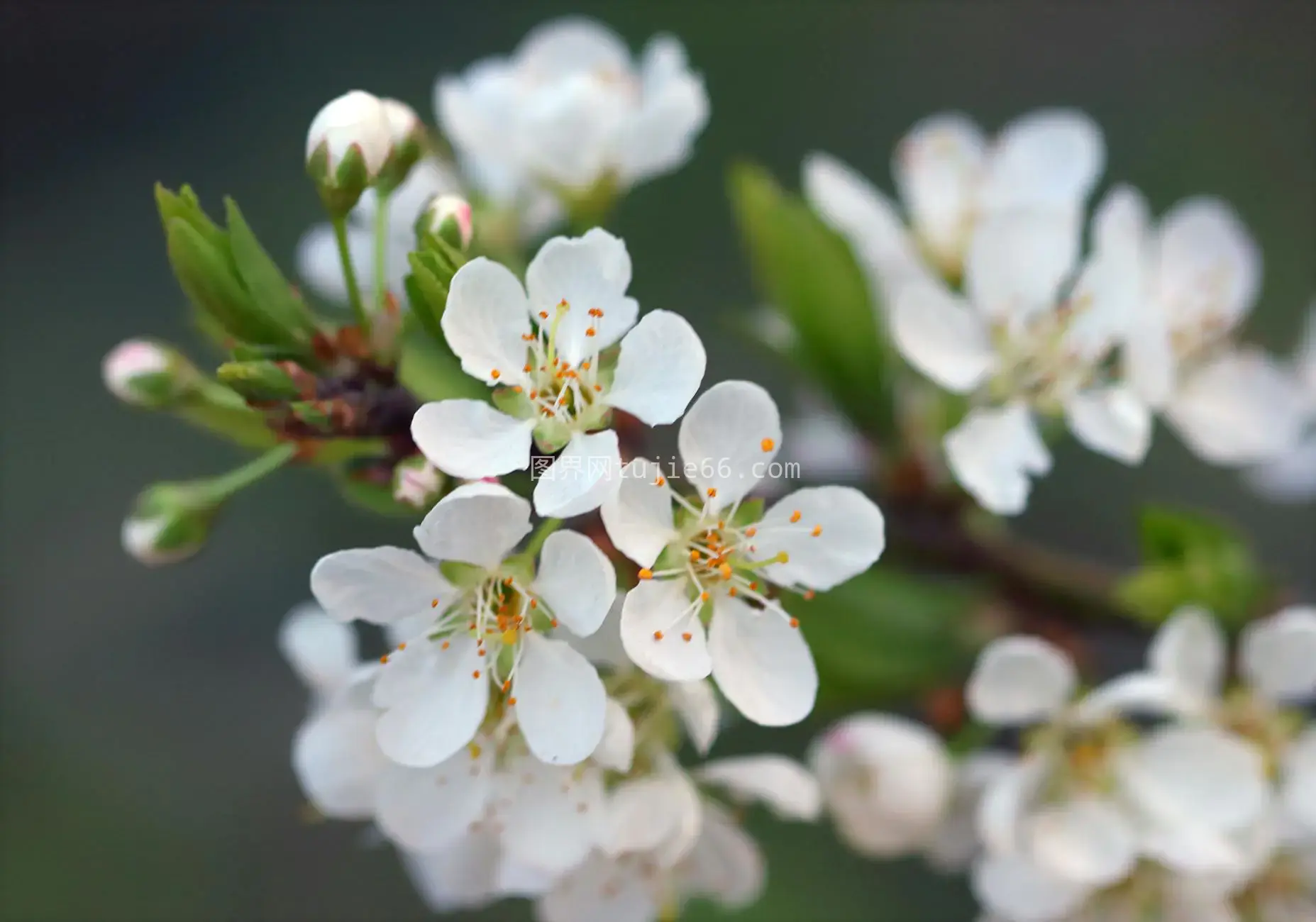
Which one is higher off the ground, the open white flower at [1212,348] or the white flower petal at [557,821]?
the open white flower at [1212,348]

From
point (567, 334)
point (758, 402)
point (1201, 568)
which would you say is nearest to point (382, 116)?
point (567, 334)

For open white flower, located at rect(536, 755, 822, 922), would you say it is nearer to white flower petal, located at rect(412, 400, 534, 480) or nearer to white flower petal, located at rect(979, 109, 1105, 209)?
white flower petal, located at rect(412, 400, 534, 480)

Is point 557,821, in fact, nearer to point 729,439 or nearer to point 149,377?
point 729,439

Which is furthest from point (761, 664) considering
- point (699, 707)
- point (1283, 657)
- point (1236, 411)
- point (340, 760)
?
point (1236, 411)

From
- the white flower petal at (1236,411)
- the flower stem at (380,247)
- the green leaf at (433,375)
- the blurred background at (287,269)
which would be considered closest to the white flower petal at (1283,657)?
the white flower petal at (1236,411)

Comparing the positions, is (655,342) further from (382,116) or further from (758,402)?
(382,116)

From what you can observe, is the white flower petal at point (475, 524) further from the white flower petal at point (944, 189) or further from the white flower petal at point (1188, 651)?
the white flower petal at point (944, 189)
